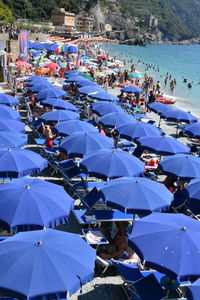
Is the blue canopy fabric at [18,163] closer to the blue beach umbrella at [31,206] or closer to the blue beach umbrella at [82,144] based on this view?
the blue beach umbrella at [31,206]

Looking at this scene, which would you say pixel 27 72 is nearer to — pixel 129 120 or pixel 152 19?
pixel 129 120

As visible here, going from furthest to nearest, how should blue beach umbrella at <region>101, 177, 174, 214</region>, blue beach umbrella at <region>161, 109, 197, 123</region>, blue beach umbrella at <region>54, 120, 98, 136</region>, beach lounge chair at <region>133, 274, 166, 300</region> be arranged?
1. blue beach umbrella at <region>161, 109, 197, 123</region>
2. blue beach umbrella at <region>54, 120, 98, 136</region>
3. blue beach umbrella at <region>101, 177, 174, 214</region>
4. beach lounge chair at <region>133, 274, 166, 300</region>

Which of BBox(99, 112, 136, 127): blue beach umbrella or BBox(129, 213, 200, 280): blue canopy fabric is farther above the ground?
BBox(99, 112, 136, 127): blue beach umbrella

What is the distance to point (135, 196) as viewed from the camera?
6.42m

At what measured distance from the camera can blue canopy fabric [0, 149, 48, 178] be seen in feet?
23.0

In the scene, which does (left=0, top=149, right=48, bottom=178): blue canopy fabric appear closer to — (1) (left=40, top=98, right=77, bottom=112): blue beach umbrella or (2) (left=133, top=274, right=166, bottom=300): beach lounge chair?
(2) (left=133, top=274, right=166, bottom=300): beach lounge chair

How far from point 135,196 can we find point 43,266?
281 centimetres

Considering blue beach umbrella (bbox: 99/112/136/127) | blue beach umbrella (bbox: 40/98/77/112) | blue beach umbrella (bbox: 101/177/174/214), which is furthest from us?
blue beach umbrella (bbox: 40/98/77/112)

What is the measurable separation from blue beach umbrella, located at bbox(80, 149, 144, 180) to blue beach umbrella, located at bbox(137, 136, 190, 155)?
5.90 feet

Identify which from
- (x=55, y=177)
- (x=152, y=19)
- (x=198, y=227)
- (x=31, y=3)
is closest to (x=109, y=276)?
(x=198, y=227)

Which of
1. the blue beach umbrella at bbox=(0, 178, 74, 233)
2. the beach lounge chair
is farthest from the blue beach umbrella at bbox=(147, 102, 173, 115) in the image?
the beach lounge chair

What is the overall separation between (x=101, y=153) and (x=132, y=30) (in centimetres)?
17086

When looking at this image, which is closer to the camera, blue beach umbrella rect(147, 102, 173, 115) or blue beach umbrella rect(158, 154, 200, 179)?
blue beach umbrella rect(158, 154, 200, 179)

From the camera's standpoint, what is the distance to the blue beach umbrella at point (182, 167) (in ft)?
27.0
